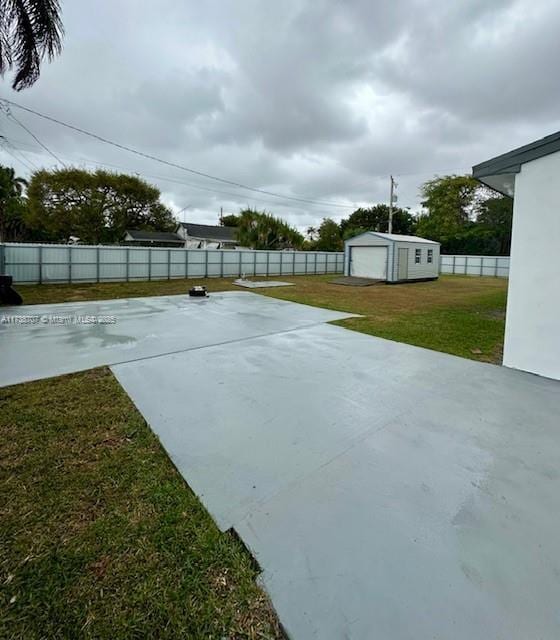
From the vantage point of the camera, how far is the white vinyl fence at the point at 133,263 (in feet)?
38.1

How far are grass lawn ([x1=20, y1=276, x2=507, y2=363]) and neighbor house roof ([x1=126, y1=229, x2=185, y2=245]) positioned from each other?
17.2m

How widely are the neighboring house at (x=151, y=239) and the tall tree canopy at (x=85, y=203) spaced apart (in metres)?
0.89

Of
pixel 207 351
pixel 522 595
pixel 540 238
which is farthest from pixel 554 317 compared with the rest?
pixel 207 351

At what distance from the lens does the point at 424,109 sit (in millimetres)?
10914

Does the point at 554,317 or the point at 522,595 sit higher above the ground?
the point at 554,317

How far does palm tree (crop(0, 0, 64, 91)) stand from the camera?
5484 mm

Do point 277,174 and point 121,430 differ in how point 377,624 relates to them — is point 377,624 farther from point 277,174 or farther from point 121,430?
point 277,174

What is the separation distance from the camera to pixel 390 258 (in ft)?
Answer: 51.4

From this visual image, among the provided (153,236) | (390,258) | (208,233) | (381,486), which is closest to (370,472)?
(381,486)

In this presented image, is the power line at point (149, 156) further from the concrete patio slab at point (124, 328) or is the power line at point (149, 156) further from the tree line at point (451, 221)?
the concrete patio slab at point (124, 328)

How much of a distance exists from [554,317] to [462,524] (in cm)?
314

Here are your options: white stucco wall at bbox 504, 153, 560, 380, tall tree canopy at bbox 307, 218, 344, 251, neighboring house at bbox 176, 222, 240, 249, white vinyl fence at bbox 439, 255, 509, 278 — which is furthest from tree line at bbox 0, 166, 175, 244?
white stucco wall at bbox 504, 153, 560, 380

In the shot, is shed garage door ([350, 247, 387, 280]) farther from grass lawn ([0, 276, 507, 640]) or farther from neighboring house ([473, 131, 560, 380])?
grass lawn ([0, 276, 507, 640])

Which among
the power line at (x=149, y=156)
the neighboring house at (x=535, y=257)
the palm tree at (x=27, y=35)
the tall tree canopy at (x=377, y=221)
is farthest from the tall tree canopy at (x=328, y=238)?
the neighboring house at (x=535, y=257)
